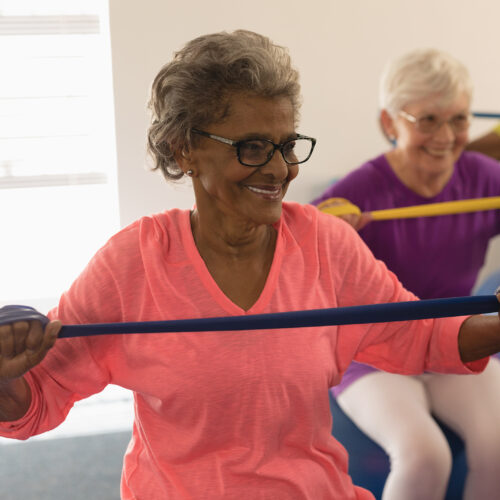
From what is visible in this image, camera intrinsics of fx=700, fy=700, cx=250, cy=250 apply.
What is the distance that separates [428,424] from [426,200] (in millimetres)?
718

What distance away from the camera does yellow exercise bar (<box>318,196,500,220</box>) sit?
6.63ft

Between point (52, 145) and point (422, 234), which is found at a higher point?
point (52, 145)

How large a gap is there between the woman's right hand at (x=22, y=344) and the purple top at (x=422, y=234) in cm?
118

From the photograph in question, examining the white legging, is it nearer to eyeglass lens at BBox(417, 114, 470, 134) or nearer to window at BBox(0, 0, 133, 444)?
eyeglass lens at BBox(417, 114, 470, 134)

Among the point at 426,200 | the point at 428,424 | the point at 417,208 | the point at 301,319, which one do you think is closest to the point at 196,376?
the point at 301,319

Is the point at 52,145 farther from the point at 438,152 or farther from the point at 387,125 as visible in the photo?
the point at 438,152

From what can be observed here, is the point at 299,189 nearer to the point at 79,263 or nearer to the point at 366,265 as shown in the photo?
the point at 79,263

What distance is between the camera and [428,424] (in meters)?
1.76

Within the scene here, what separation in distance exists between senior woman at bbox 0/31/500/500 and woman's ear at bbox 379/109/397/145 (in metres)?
0.99

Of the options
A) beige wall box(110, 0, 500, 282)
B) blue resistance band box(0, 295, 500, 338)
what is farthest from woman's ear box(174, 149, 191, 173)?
beige wall box(110, 0, 500, 282)

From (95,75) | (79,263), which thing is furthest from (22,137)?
(79,263)

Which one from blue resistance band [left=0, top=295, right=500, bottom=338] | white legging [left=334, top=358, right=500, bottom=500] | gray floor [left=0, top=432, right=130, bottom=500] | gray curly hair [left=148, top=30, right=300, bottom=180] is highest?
gray curly hair [left=148, top=30, right=300, bottom=180]

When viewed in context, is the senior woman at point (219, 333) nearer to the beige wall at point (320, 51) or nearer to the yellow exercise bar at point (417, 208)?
the yellow exercise bar at point (417, 208)

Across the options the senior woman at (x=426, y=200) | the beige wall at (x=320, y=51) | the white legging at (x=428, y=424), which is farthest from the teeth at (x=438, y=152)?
the beige wall at (x=320, y=51)
